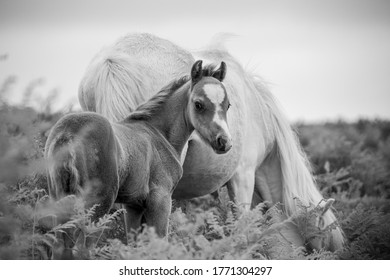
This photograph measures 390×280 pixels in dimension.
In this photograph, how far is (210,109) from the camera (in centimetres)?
411

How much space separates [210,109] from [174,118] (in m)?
0.33

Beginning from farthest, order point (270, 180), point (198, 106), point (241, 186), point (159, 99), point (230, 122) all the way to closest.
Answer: point (270, 180), point (241, 186), point (230, 122), point (159, 99), point (198, 106)

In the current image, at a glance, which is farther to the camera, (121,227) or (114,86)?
(121,227)

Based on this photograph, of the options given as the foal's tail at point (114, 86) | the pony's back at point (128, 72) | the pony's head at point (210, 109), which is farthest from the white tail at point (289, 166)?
the pony's head at point (210, 109)

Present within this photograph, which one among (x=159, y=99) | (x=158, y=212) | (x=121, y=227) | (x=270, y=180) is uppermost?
(x=159, y=99)

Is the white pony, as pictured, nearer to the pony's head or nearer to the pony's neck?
the pony's head

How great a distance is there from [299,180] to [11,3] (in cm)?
361

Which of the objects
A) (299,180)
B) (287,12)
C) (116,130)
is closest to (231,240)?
(116,130)

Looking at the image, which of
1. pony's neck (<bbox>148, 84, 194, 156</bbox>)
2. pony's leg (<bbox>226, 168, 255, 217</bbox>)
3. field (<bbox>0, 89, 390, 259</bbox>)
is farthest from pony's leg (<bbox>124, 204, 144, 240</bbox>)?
pony's leg (<bbox>226, 168, 255, 217</bbox>)

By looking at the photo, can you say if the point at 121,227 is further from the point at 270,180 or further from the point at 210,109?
the point at 270,180

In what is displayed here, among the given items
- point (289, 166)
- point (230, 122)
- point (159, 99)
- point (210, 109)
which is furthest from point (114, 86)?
point (289, 166)

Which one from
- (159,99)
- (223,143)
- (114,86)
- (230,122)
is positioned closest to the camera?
(223,143)

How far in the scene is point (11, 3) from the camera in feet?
13.0

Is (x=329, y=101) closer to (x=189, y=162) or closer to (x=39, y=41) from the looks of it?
(x=189, y=162)
